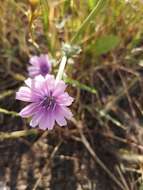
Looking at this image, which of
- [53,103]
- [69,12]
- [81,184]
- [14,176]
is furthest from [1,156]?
[69,12]

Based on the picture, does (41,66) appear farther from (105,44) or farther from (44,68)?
(105,44)

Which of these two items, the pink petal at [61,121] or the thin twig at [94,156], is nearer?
the pink petal at [61,121]

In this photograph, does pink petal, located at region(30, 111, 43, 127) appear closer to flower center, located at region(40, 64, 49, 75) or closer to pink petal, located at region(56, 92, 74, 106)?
pink petal, located at region(56, 92, 74, 106)

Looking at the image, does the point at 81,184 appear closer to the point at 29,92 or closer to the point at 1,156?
the point at 1,156

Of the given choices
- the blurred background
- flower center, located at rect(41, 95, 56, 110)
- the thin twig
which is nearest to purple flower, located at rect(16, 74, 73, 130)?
flower center, located at rect(41, 95, 56, 110)

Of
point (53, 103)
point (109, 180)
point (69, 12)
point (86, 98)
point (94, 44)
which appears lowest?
point (109, 180)

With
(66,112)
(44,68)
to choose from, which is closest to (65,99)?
(66,112)

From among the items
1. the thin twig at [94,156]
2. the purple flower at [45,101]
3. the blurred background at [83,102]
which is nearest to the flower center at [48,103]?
the purple flower at [45,101]

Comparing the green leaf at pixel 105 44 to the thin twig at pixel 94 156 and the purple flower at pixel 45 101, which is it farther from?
the purple flower at pixel 45 101
